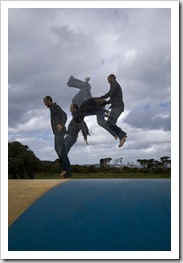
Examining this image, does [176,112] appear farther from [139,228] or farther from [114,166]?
[114,166]

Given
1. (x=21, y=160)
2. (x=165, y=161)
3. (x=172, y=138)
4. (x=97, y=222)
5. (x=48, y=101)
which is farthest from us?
(x=21, y=160)

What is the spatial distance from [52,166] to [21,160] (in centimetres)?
147

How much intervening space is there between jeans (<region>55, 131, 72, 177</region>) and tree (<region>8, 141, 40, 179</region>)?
111 inches

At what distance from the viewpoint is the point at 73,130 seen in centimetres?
825

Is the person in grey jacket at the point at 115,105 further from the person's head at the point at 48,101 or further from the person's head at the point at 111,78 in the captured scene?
the person's head at the point at 48,101

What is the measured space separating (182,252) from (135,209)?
1063 millimetres

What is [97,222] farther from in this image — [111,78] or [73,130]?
[111,78]

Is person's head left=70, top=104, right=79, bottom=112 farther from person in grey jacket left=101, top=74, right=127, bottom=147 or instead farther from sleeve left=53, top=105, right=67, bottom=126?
person in grey jacket left=101, top=74, right=127, bottom=147

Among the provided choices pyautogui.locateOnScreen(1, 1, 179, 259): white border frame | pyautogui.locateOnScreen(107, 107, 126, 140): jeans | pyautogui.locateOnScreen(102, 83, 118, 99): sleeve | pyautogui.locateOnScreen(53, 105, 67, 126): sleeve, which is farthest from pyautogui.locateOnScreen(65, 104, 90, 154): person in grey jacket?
pyautogui.locateOnScreen(1, 1, 179, 259): white border frame

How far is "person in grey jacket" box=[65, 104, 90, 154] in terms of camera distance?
8211 mm

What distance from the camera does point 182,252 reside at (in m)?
5.30

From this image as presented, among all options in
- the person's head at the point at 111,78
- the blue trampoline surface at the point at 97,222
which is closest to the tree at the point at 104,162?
the person's head at the point at 111,78

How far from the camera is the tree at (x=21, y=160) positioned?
10.7 metres

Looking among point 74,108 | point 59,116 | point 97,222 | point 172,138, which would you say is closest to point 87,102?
point 74,108
